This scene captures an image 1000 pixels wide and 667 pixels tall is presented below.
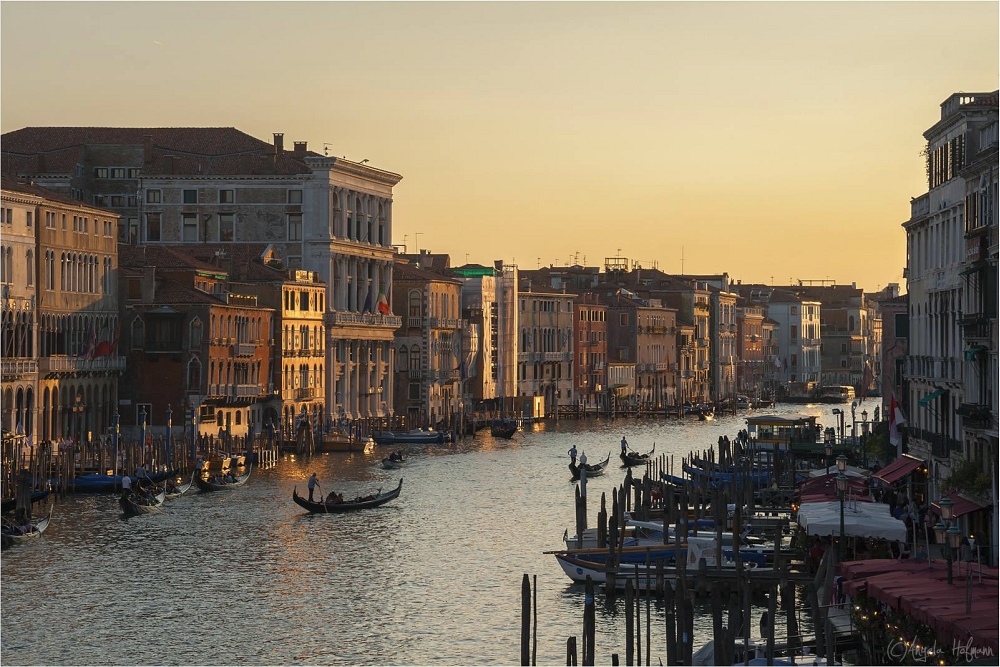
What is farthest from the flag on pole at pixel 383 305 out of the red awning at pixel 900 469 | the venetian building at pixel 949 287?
the red awning at pixel 900 469

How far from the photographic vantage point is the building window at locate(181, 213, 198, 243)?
238 feet

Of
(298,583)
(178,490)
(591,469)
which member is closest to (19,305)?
(178,490)

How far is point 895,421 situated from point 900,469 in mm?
811

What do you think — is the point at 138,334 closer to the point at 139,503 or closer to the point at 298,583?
the point at 139,503

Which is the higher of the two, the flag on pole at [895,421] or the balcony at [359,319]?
the balcony at [359,319]

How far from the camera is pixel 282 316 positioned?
66.0 meters

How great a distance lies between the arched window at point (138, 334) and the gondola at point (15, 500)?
1666 centimetres

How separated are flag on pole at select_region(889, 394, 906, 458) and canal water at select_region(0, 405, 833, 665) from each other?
20.0 ft

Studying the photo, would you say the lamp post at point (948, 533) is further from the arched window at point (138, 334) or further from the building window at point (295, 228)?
the building window at point (295, 228)

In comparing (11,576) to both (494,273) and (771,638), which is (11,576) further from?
(494,273)

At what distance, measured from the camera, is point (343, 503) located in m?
43.0

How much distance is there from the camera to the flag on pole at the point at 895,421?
34281 mm

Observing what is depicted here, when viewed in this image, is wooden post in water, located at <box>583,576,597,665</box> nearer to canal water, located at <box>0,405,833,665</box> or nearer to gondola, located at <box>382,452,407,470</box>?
canal water, located at <box>0,405,833,665</box>


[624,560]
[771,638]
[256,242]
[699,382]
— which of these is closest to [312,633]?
[624,560]
